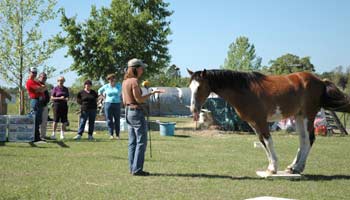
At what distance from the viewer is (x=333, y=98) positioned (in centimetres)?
846

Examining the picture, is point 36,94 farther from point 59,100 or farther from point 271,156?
point 271,156

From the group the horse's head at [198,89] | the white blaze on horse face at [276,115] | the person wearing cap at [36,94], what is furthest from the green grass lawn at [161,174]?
the horse's head at [198,89]

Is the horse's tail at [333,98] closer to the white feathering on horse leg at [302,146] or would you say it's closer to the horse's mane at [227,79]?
the white feathering on horse leg at [302,146]

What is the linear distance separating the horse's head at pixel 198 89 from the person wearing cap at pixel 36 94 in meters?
6.00

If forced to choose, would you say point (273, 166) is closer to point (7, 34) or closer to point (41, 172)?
point (41, 172)

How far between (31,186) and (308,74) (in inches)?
210

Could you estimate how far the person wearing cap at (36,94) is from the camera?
1204 cm

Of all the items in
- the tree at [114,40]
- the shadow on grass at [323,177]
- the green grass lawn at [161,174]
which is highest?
the tree at [114,40]

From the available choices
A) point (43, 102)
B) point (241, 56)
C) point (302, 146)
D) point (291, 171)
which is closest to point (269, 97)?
point (302, 146)

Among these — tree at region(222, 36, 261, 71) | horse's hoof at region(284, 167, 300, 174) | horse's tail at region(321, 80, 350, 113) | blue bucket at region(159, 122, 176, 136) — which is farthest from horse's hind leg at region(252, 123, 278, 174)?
tree at region(222, 36, 261, 71)

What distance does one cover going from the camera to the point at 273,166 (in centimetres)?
765

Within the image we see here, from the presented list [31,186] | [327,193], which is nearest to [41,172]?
[31,186]

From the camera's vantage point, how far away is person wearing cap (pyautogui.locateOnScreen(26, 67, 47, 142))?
12039 mm

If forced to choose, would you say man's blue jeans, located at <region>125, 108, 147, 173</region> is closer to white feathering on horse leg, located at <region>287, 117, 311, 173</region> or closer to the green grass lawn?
the green grass lawn
